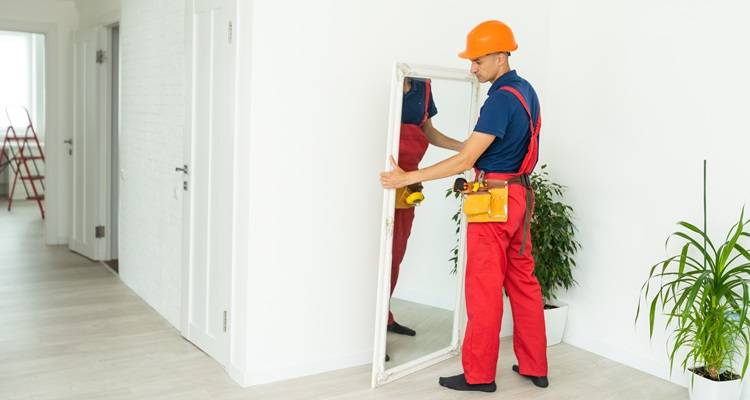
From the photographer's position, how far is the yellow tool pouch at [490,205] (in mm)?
3461

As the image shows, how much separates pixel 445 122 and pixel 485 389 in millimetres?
1301

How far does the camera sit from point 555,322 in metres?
4.34

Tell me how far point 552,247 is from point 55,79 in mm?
4824

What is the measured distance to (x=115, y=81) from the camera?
619 centimetres

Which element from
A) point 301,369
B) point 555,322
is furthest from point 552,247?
point 301,369

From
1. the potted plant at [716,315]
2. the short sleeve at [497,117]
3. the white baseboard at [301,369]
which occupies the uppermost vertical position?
the short sleeve at [497,117]

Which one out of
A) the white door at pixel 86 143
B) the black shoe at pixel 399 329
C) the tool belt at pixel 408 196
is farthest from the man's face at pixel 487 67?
the white door at pixel 86 143

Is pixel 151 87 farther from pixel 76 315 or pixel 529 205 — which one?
pixel 529 205

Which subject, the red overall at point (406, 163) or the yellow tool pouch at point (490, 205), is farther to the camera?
the red overall at point (406, 163)

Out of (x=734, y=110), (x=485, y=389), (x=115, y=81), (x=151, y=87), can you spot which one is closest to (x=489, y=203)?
(x=485, y=389)

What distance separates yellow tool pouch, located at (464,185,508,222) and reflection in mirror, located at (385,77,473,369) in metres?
0.35

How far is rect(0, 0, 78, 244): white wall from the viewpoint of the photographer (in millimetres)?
6617

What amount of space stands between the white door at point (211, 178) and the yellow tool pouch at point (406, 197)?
2.58 ft

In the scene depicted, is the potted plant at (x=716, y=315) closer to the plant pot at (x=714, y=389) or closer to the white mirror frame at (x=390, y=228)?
the plant pot at (x=714, y=389)
